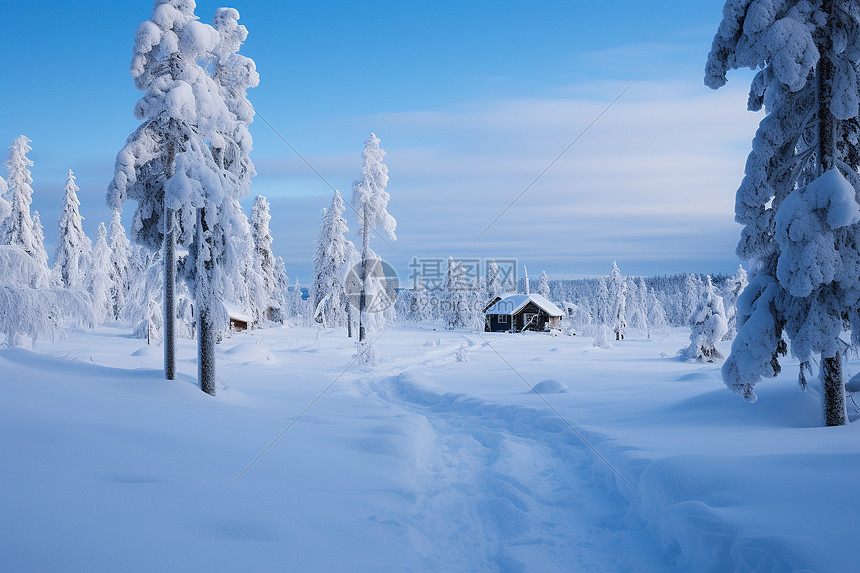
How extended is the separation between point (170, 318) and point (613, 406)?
12947 mm

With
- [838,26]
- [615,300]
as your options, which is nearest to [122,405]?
[838,26]

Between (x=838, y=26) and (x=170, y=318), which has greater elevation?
(x=838, y=26)

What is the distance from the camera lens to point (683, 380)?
1817cm

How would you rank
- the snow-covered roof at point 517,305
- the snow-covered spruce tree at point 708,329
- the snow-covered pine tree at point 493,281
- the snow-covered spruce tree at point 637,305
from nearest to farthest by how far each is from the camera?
the snow-covered spruce tree at point 708,329 < the snow-covered roof at point 517,305 < the snow-covered pine tree at point 493,281 < the snow-covered spruce tree at point 637,305

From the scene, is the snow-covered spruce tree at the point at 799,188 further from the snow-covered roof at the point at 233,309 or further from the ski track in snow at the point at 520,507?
the snow-covered roof at the point at 233,309

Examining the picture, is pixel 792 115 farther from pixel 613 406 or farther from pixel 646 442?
pixel 613 406

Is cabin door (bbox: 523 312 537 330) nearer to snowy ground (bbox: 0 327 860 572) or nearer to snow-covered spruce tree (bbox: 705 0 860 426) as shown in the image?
snowy ground (bbox: 0 327 860 572)

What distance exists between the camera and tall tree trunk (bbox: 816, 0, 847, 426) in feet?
29.9

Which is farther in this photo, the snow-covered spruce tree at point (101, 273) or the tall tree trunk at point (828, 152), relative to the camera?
the snow-covered spruce tree at point (101, 273)

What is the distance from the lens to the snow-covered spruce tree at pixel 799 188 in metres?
8.50

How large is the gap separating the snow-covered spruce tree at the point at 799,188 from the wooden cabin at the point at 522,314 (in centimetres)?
5344

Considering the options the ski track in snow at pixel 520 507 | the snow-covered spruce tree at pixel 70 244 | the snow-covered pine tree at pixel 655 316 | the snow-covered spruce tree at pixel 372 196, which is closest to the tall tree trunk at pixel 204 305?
the ski track in snow at pixel 520 507

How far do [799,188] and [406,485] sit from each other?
920 centimetres

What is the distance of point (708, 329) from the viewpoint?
30.4 metres
